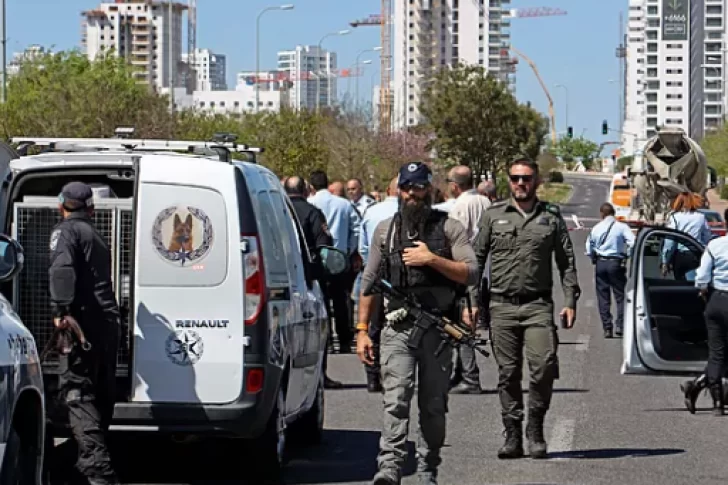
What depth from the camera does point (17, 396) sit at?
6.87 m

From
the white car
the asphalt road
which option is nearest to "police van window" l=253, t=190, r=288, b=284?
the asphalt road

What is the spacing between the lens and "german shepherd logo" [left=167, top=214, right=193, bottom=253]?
9016mm

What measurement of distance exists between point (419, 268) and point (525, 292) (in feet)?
6.14

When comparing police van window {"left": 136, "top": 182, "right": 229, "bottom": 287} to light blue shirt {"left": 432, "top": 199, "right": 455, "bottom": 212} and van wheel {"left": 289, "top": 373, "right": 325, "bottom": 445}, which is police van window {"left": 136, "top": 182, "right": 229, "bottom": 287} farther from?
light blue shirt {"left": 432, "top": 199, "right": 455, "bottom": 212}

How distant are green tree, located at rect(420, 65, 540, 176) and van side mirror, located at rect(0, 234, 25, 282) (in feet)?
234

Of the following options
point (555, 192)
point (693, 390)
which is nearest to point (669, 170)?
point (693, 390)

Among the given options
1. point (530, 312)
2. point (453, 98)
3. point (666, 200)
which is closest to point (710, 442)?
point (530, 312)

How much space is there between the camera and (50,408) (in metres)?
9.10

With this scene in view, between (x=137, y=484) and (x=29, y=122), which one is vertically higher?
(x=29, y=122)

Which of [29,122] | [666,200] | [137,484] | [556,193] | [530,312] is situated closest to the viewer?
[137,484]

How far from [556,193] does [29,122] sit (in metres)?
90.7

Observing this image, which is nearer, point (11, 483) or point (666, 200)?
point (11, 483)

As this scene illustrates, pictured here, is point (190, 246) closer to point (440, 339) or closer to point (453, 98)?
point (440, 339)

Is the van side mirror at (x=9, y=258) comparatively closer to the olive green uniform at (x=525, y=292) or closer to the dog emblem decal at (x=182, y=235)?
the dog emblem decal at (x=182, y=235)
